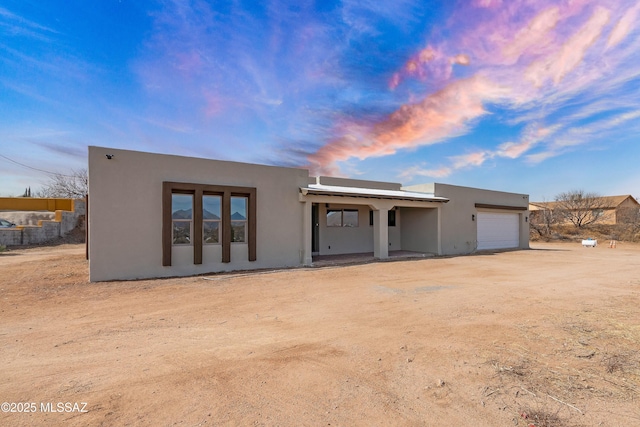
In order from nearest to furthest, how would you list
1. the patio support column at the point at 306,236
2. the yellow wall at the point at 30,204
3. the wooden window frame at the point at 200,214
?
the wooden window frame at the point at 200,214 → the patio support column at the point at 306,236 → the yellow wall at the point at 30,204

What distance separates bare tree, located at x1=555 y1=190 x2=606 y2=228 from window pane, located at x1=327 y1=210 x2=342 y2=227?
119 feet

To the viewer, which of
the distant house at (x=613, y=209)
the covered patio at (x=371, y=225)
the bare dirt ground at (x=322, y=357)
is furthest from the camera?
the distant house at (x=613, y=209)

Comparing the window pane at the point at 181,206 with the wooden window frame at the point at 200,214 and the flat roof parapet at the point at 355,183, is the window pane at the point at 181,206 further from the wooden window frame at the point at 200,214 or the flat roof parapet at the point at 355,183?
the flat roof parapet at the point at 355,183

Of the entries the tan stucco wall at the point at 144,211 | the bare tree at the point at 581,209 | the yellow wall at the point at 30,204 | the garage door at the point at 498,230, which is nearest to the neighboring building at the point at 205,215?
the tan stucco wall at the point at 144,211

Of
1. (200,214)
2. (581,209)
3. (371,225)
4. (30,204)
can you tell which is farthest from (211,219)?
(581,209)

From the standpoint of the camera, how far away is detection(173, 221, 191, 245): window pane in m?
11.1

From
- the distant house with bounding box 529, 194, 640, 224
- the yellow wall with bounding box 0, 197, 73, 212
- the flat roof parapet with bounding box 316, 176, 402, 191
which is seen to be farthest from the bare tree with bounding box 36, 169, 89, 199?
the distant house with bounding box 529, 194, 640, 224

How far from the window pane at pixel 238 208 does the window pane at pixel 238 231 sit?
8.1 inches

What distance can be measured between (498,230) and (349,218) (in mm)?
12330

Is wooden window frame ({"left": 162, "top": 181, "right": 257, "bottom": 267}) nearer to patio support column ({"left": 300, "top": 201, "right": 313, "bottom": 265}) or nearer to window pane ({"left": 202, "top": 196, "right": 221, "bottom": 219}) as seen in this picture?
window pane ({"left": 202, "top": 196, "right": 221, "bottom": 219})

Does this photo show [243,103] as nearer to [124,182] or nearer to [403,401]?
[124,182]

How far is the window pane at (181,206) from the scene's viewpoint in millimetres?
11055

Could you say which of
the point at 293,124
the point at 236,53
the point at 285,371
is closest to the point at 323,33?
the point at 236,53

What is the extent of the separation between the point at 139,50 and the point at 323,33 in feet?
24.6
